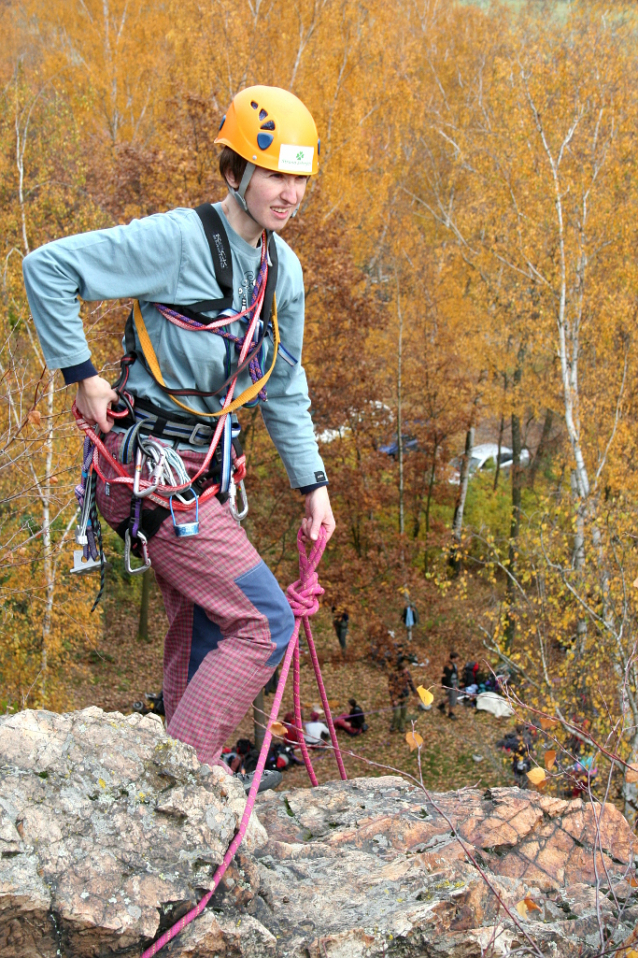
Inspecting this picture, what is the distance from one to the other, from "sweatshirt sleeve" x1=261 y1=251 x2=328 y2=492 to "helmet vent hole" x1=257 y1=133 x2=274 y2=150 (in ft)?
2.02

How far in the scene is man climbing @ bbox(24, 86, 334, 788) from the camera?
271cm

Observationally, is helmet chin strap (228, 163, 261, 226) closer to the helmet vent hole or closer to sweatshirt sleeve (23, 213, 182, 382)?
the helmet vent hole

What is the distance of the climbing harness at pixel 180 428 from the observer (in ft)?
9.34

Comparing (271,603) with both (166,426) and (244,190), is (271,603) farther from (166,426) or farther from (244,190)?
(244,190)

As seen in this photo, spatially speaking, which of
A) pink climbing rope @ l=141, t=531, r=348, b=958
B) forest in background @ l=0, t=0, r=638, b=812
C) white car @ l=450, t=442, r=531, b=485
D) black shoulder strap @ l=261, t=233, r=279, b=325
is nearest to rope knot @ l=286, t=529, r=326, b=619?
pink climbing rope @ l=141, t=531, r=348, b=958

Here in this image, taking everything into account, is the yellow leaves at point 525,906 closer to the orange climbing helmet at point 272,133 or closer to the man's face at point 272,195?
the man's face at point 272,195

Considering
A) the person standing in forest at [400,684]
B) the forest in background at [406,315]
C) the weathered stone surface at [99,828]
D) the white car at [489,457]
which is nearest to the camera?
the weathered stone surface at [99,828]

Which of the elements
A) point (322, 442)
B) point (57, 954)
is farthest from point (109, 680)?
point (57, 954)

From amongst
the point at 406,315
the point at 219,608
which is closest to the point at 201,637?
the point at 219,608

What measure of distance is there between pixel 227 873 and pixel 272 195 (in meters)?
2.13

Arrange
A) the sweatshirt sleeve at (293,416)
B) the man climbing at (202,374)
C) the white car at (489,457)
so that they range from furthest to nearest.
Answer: the white car at (489,457) → the sweatshirt sleeve at (293,416) → the man climbing at (202,374)

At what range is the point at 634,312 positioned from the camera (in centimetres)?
1628

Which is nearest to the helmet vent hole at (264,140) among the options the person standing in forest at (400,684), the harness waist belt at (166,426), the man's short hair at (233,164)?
the man's short hair at (233,164)

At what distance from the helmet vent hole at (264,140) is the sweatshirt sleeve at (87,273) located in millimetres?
372
